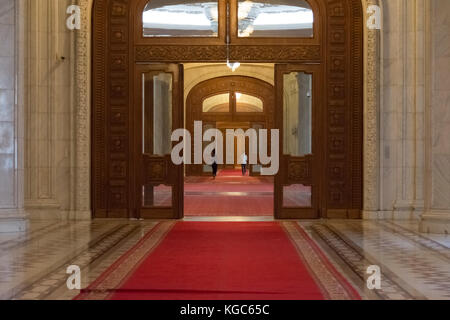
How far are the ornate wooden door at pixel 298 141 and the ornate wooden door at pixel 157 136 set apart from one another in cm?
140

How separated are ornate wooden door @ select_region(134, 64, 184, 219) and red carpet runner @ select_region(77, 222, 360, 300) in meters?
1.75

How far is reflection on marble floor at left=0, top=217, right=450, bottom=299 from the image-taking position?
523cm

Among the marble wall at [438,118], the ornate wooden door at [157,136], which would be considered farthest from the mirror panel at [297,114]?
the marble wall at [438,118]

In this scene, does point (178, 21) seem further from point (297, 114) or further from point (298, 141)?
point (298, 141)

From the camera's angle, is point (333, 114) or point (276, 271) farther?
point (333, 114)

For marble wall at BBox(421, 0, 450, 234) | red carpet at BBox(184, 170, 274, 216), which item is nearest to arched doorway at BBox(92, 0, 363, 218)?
red carpet at BBox(184, 170, 274, 216)

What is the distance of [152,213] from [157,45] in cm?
235

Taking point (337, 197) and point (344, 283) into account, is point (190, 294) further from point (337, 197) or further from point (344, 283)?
point (337, 197)

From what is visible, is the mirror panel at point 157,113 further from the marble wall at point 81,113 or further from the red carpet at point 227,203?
the red carpet at point 227,203

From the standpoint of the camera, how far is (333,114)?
35.1 feet

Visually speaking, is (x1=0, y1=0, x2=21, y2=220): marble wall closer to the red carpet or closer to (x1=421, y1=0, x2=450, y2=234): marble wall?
the red carpet

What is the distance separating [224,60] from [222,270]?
5.25 m

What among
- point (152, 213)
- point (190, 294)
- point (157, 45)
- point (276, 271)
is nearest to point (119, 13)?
point (157, 45)

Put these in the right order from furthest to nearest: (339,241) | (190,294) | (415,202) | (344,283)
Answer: (415,202) < (339,241) < (344,283) < (190,294)
